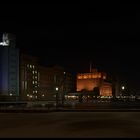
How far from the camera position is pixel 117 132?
19312 mm

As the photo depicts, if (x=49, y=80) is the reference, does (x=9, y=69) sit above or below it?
above

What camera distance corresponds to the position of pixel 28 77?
148000 mm

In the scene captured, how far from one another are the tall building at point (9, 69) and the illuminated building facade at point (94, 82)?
64948mm

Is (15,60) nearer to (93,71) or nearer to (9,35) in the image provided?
(9,35)

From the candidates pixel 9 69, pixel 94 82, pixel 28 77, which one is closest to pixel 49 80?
pixel 94 82

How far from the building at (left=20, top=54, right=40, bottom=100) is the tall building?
6246mm

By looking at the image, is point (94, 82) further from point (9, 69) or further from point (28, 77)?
point (9, 69)

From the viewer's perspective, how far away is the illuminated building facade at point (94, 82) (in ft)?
609

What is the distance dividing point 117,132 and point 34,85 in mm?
137037

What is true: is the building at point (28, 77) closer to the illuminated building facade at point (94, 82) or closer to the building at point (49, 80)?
the building at point (49, 80)

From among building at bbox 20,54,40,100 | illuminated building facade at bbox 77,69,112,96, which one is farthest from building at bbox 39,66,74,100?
illuminated building facade at bbox 77,69,112,96

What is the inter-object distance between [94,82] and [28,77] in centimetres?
5119

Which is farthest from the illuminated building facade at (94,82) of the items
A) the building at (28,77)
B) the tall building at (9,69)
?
the tall building at (9,69)

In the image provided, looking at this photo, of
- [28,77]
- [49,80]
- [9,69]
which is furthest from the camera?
[49,80]
